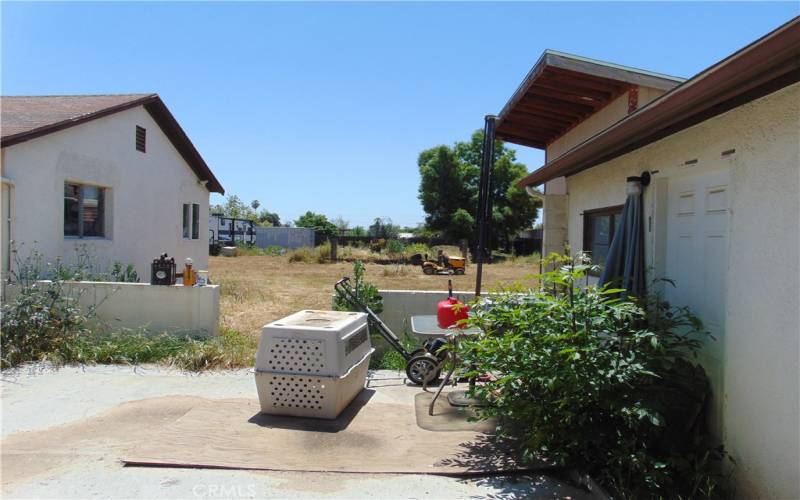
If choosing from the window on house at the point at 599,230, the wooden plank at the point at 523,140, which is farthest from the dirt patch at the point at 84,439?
the wooden plank at the point at 523,140

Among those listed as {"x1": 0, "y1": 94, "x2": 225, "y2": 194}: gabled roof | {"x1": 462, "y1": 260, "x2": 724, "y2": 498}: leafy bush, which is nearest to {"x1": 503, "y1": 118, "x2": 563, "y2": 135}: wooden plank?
{"x1": 462, "y1": 260, "x2": 724, "y2": 498}: leafy bush

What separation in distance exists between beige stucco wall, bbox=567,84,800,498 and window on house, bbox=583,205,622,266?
81.8 inches

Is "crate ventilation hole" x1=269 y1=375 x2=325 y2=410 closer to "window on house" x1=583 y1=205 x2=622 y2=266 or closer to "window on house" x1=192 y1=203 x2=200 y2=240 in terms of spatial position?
"window on house" x1=583 y1=205 x2=622 y2=266

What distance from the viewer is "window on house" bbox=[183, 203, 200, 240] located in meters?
15.6

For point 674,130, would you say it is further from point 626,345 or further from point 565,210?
point 565,210

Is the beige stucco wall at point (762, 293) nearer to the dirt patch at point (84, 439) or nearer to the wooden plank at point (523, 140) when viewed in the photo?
the dirt patch at point (84, 439)

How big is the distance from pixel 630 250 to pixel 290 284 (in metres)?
15.9

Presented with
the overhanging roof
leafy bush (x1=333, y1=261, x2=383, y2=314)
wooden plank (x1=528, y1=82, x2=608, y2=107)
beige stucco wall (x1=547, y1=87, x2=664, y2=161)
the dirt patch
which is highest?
wooden plank (x1=528, y1=82, x2=608, y2=107)

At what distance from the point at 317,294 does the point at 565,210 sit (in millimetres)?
9060

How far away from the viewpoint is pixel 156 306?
7824mm

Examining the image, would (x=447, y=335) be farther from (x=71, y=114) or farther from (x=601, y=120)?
(x=71, y=114)

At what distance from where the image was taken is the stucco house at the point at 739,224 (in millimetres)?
2943

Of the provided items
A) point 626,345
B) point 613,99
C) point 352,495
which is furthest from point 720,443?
point 613,99

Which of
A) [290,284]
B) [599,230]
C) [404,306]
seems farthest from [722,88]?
[290,284]
